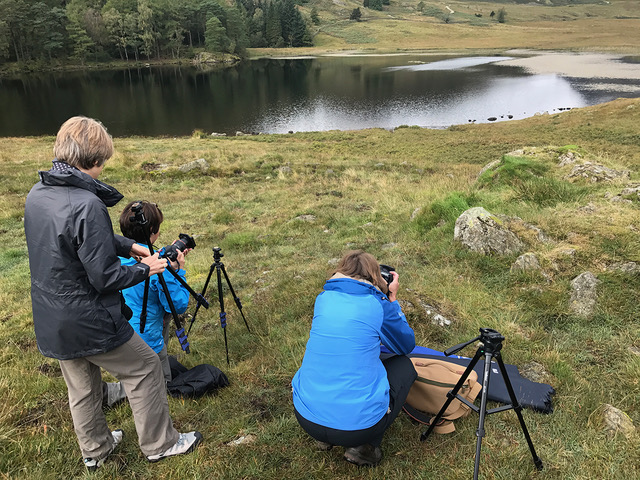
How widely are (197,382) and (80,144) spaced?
8.17ft

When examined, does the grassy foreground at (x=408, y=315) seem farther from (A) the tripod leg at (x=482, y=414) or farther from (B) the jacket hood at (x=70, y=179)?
(B) the jacket hood at (x=70, y=179)

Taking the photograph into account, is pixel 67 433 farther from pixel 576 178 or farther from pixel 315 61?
pixel 315 61

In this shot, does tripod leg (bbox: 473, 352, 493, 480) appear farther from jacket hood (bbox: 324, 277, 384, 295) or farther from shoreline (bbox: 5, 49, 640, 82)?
shoreline (bbox: 5, 49, 640, 82)

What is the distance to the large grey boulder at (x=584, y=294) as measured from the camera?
5012 mm

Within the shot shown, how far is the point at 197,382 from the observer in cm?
380

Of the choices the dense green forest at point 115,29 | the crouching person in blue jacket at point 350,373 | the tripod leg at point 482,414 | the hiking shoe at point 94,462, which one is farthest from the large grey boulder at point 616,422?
the dense green forest at point 115,29

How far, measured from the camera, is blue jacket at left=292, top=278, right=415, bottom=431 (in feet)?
8.49

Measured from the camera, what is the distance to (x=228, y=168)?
17.8 m

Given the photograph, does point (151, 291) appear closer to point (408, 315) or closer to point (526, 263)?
point (408, 315)

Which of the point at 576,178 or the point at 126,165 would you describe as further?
the point at 126,165

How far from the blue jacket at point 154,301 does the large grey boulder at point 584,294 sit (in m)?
4.98

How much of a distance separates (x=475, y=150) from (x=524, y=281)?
65.7 ft

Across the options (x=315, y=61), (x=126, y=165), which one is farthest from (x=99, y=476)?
(x=315, y=61)

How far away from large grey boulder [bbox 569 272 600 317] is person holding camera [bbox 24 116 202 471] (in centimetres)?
517
